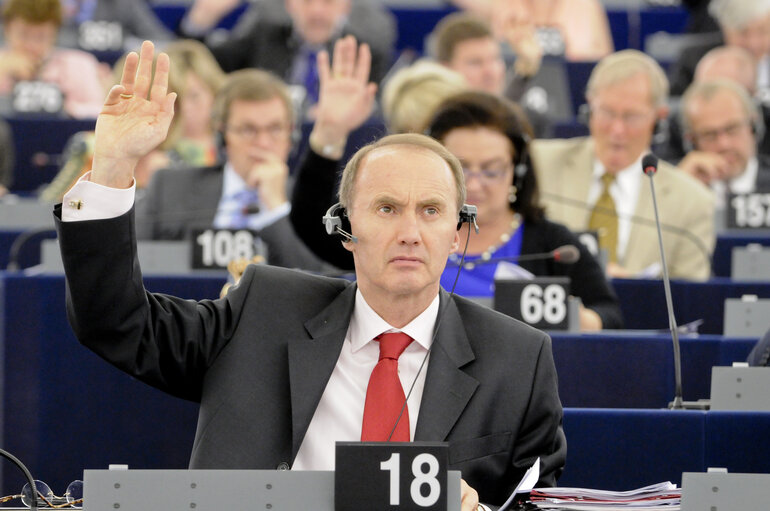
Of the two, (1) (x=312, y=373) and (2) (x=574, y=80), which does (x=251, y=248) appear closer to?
(1) (x=312, y=373)

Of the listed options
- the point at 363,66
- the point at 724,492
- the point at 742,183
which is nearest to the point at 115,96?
the point at 724,492

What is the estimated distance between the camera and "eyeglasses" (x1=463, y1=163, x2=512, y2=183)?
14.3 ft

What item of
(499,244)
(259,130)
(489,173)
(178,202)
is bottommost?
(499,244)

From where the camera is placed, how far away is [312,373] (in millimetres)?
2709

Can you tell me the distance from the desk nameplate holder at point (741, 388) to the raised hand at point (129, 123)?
1.28 metres

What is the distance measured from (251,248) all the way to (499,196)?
876 mm

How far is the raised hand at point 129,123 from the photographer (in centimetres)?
253

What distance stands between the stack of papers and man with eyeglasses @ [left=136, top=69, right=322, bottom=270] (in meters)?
3.24

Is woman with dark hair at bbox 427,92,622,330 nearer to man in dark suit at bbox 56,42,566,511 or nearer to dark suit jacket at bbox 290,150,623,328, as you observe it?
dark suit jacket at bbox 290,150,623,328

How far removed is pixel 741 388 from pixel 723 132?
11.8ft

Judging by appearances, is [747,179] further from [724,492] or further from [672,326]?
[724,492]

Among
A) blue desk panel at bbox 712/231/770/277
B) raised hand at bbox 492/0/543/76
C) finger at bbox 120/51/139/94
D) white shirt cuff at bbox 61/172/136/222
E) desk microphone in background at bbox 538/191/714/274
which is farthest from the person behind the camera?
raised hand at bbox 492/0/543/76

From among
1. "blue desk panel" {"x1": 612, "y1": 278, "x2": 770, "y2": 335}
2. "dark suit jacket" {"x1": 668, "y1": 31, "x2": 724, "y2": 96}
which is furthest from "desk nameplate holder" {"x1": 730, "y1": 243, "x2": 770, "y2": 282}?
"dark suit jacket" {"x1": 668, "y1": 31, "x2": 724, "y2": 96}

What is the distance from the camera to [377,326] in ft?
9.12
